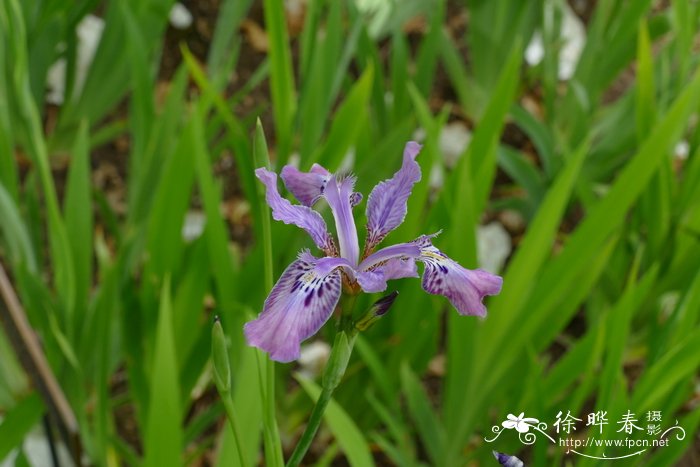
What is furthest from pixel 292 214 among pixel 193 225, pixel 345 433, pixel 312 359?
pixel 193 225

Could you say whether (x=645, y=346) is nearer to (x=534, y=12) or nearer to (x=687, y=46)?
(x=687, y=46)

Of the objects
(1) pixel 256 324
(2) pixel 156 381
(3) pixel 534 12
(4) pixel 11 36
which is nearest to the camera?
(1) pixel 256 324

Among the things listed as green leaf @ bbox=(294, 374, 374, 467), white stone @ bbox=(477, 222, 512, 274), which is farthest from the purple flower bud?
white stone @ bbox=(477, 222, 512, 274)

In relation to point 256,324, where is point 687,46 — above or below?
above

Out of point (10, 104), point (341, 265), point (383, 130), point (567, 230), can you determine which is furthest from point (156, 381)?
point (567, 230)

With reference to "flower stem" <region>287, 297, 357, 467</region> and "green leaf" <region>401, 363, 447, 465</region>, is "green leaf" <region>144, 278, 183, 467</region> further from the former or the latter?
"green leaf" <region>401, 363, 447, 465</region>

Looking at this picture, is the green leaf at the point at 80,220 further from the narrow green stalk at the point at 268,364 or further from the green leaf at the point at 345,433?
the narrow green stalk at the point at 268,364
